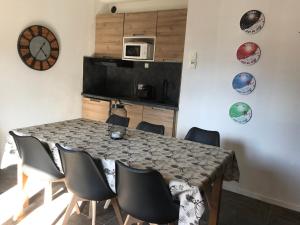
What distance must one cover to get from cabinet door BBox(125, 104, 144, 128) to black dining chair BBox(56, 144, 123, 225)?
2.04m

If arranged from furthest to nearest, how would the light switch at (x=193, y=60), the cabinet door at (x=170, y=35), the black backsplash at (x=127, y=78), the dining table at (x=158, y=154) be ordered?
1. the black backsplash at (x=127, y=78)
2. the cabinet door at (x=170, y=35)
3. the light switch at (x=193, y=60)
4. the dining table at (x=158, y=154)

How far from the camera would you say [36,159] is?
7.06ft

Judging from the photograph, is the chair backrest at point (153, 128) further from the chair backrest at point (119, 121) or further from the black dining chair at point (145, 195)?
the black dining chair at point (145, 195)

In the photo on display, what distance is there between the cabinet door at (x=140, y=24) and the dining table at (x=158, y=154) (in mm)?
1856

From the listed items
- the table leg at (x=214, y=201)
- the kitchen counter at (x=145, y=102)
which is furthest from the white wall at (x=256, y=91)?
the table leg at (x=214, y=201)

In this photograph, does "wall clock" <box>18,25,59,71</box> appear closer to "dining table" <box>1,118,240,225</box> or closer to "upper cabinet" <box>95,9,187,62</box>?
"upper cabinet" <box>95,9,187,62</box>

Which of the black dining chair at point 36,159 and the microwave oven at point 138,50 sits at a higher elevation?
the microwave oven at point 138,50

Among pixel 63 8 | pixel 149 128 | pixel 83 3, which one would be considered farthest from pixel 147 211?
pixel 83 3

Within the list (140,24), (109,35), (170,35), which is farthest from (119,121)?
(109,35)

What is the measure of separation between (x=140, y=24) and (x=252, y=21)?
1.71 m

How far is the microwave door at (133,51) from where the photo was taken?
3.94 m

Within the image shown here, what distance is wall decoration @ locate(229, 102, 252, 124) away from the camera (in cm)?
300

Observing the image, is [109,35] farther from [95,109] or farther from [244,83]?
[244,83]

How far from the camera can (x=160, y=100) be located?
427 cm
